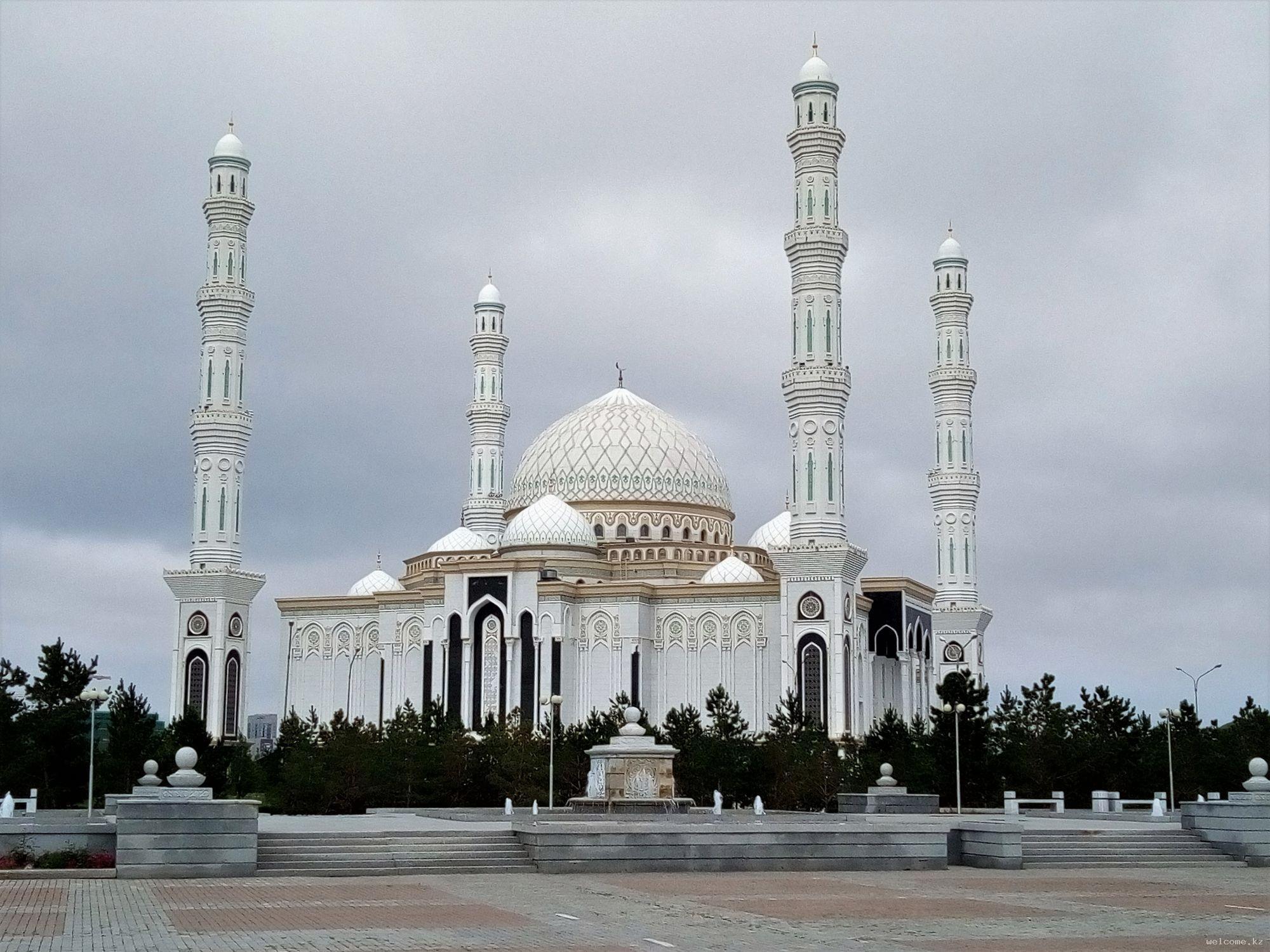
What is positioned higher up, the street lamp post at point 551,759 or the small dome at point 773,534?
the small dome at point 773,534

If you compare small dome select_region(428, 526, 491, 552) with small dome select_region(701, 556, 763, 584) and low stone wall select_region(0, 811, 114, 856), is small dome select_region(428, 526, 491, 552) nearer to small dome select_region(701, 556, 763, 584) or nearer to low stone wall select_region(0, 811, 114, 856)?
small dome select_region(701, 556, 763, 584)

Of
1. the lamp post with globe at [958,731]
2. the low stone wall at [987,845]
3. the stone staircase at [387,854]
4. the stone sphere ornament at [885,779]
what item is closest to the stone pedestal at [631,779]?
the stone sphere ornament at [885,779]

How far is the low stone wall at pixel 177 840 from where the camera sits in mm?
20141

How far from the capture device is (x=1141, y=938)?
45.3 feet

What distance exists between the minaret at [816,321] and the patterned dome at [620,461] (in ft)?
40.2

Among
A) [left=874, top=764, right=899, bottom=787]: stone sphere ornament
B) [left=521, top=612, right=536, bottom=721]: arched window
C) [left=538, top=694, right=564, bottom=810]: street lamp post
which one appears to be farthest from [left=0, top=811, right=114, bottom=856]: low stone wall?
[left=521, top=612, right=536, bottom=721]: arched window

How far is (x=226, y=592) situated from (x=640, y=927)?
4141cm

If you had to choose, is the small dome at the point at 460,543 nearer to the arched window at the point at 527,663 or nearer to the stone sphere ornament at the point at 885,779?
the arched window at the point at 527,663

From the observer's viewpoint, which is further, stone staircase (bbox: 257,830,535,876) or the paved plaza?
stone staircase (bbox: 257,830,535,876)

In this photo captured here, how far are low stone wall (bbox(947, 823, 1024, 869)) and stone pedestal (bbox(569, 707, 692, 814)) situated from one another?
820 centimetres

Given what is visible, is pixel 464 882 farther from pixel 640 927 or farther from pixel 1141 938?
pixel 1141 938

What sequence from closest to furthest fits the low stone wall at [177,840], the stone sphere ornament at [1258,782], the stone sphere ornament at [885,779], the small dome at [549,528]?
the low stone wall at [177,840] < the stone sphere ornament at [1258,782] < the stone sphere ornament at [885,779] < the small dome at [549,528]

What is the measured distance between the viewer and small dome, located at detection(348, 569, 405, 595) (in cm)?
6322

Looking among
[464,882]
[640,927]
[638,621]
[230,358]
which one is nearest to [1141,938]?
[640,927]
